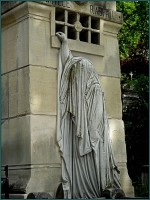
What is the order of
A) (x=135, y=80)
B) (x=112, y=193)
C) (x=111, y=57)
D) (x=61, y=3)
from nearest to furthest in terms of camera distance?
(x=112, y=193)
(x=61, y=3)
(x=111, y=57)
(x=135, y=80)

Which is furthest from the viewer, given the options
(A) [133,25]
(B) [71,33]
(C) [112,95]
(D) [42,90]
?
(A) [133,25]

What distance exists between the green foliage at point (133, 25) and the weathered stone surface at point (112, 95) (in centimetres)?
1063

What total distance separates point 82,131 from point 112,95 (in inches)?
57.2

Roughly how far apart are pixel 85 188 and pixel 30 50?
8.74 ft

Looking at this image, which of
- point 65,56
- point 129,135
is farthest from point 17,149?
point 129,135

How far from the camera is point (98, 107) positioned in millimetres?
8414

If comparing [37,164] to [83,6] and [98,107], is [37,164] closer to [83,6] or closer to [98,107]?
[98,107]

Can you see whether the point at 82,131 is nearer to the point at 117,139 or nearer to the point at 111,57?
the point at 117,139

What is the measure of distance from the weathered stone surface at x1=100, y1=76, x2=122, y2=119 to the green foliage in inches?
418

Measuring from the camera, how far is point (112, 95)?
9.27 m

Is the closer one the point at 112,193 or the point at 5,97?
the point at 112,193

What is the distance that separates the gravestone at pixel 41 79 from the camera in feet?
26.2

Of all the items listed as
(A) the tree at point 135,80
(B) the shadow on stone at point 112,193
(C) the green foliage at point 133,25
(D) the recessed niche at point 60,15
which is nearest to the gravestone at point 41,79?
(D) the recessed niche at point 60,15

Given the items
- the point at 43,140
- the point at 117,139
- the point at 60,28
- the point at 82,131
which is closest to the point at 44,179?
the point at 43,140
